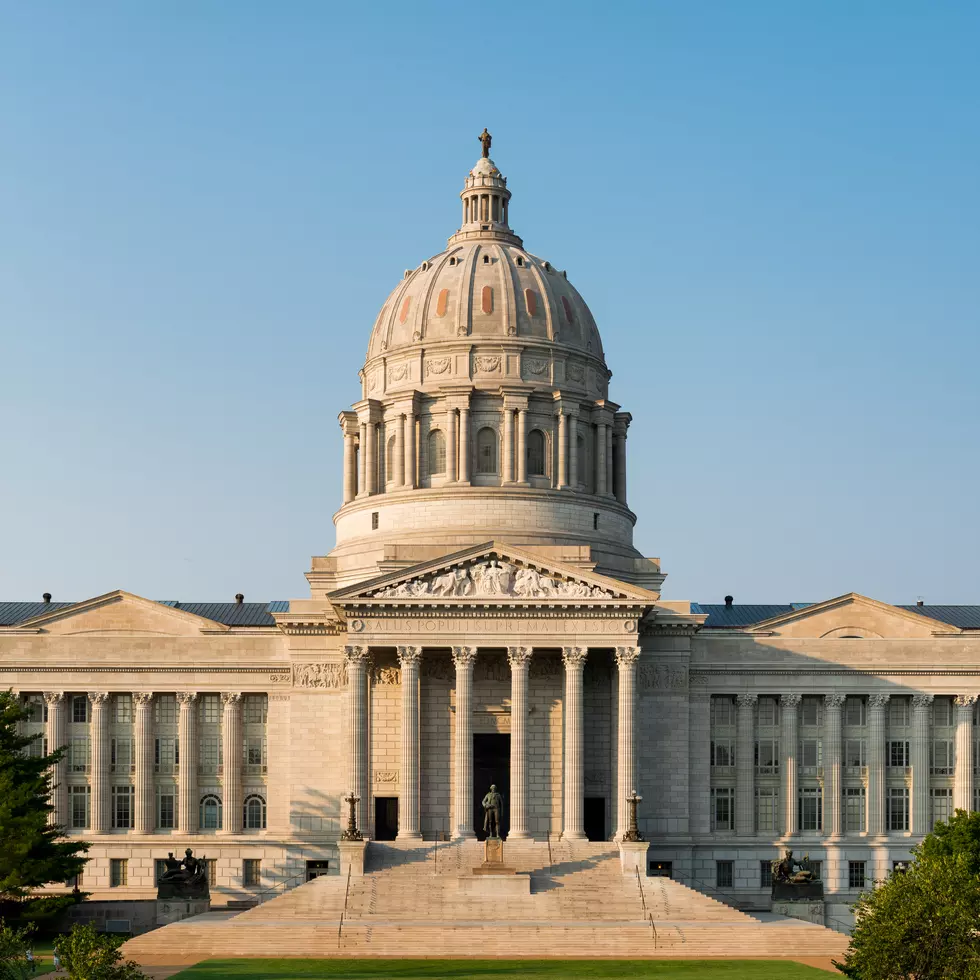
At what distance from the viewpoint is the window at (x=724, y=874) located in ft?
341

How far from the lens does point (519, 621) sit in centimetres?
9731

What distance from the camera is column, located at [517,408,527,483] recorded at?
112 m

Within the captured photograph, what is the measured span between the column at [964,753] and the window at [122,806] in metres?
48.3

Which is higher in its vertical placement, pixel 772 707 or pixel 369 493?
pixel 369 493

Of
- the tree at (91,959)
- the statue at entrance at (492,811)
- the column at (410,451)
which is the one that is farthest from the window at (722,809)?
the tree at (91,959)

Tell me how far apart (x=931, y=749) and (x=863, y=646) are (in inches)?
287

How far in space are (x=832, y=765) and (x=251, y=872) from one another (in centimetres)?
3433

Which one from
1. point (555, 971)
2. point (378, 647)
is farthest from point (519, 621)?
point (555, 971)

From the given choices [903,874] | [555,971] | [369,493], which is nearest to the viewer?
[903,874]

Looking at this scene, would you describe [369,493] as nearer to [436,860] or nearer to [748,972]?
[436,860]

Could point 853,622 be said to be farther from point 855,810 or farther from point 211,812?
point 211,812

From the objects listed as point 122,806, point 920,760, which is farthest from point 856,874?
point 122,806

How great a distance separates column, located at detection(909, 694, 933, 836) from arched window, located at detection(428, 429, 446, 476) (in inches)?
1258

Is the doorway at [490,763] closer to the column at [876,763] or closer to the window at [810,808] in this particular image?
the window at [810,808]
